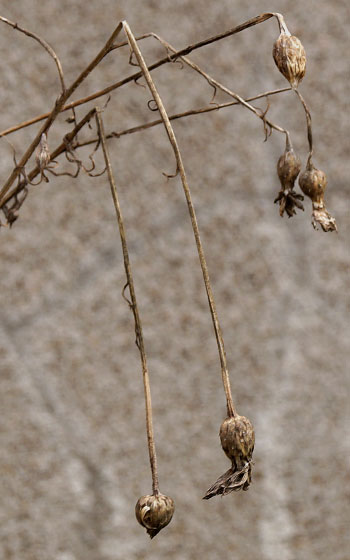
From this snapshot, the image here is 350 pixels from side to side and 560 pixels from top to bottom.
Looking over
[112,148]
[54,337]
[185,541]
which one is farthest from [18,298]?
[185,541]

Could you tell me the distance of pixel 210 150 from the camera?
2.33 ft

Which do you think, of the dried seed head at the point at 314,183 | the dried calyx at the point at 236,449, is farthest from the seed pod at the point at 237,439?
the dried seed head at the point at 314,183

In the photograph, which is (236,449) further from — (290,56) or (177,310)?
(177,310)

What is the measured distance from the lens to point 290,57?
0.91ft

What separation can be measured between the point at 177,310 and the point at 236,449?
1.44ft

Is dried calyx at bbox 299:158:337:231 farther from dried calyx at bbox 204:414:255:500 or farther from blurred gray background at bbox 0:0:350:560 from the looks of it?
blurred gray background at bbox 0:0:350:560

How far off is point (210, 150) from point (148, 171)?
0.18 ft

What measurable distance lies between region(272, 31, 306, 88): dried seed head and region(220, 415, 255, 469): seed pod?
0.11 metres

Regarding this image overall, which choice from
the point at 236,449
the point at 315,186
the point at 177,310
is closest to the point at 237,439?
the point at 236,449

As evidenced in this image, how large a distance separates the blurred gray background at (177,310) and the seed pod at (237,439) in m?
0.43

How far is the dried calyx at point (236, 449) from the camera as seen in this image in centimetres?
27

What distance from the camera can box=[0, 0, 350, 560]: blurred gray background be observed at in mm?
695

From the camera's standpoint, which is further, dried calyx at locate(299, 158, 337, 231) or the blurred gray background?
the blurred gray background

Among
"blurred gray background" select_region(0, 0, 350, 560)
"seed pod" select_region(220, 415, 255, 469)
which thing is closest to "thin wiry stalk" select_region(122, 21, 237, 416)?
"seed pod" select_region(220, 415, 255, 469)
